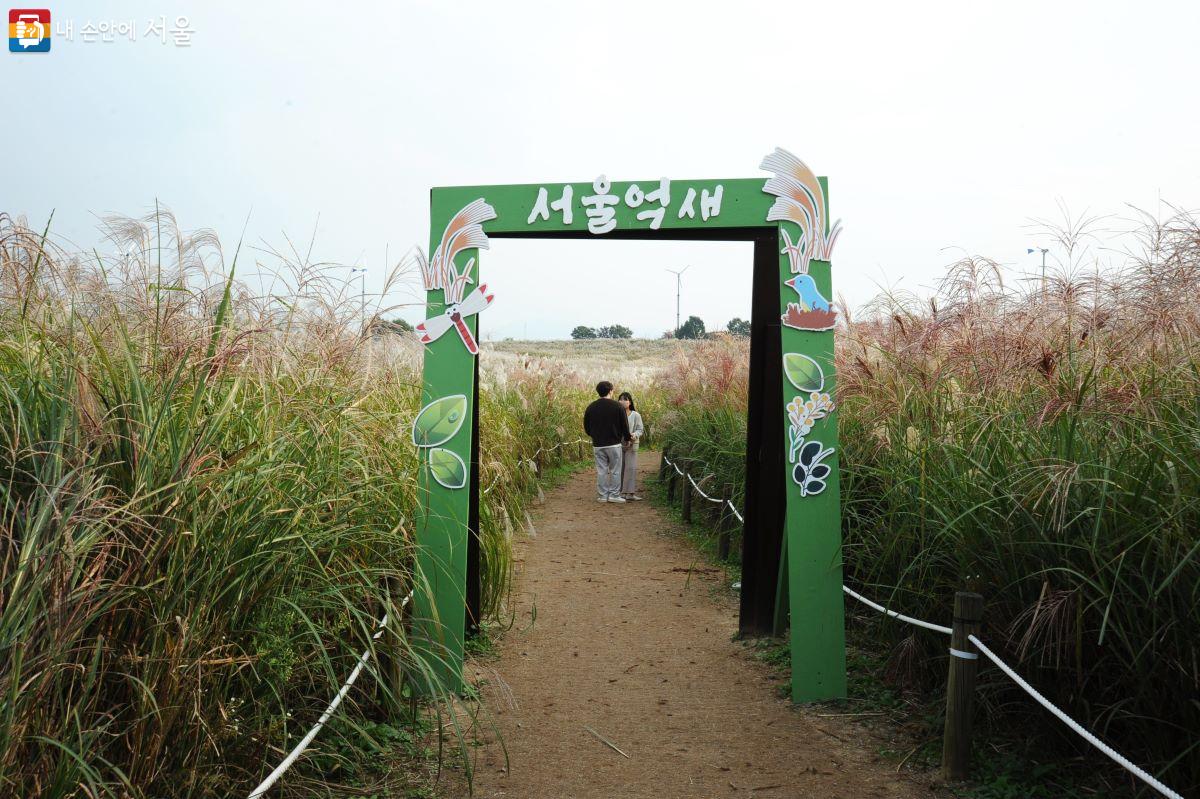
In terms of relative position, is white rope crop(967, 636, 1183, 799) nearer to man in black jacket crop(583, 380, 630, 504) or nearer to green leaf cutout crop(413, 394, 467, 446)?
green leaf cutout crop(413, 394, 467, 446)

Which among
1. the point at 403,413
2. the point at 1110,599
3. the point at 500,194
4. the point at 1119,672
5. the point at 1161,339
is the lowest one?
the point at 1119,672

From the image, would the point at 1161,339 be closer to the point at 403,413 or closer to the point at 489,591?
the point at 403,413

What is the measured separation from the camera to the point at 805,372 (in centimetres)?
480

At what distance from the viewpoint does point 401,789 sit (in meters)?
3.52

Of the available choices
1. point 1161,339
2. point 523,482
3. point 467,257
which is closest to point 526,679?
point 467,257

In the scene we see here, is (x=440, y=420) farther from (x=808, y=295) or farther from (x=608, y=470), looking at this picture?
(x=608, y=470)

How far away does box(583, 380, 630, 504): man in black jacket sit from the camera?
1189 cm

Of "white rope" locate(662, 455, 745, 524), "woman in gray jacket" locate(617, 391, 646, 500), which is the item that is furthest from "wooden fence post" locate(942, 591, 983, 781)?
"woman in gray jacket" locate(617, 391, 646, 500)

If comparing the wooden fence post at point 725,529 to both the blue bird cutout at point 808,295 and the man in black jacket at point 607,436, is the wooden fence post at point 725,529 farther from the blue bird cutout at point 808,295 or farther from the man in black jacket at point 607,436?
the blue bird cutout at point 808,295

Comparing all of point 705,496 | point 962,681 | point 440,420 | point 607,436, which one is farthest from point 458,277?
point 607,436

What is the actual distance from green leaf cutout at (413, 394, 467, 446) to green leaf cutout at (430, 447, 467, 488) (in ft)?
0.22

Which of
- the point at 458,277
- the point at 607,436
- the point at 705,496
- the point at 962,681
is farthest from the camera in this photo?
the point at 607,436

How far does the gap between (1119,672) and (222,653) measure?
3.17 meters

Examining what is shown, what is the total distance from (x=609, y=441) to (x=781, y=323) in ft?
23.7
